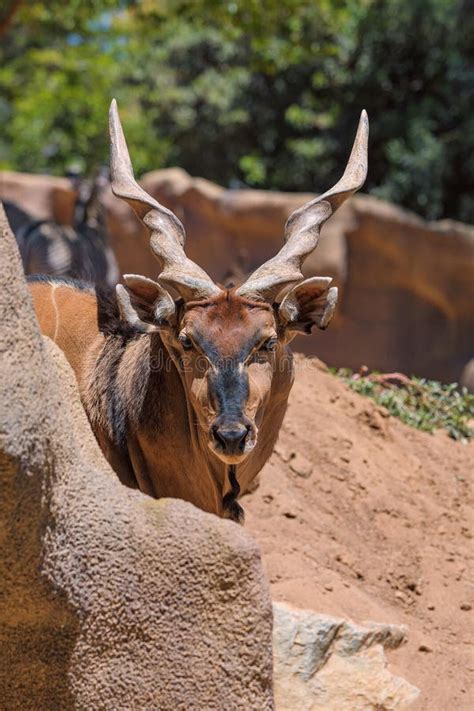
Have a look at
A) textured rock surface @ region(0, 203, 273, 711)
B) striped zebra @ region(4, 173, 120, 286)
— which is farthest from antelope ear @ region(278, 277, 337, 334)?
striped zebra @ region(4, 173, 120, 286)

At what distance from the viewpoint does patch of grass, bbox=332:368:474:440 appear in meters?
7.99

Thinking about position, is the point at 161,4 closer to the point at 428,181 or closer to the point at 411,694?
the point at 428,181

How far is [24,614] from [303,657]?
4.63 ft

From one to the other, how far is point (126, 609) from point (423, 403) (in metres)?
5.12

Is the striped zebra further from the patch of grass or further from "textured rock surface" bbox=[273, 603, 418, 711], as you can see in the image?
"textured rock surface" bbox=[273, 603, 418, 711]

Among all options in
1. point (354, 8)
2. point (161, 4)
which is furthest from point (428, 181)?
point (161, 4)

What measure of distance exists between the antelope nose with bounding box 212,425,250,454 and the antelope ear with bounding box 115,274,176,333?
0.76 m

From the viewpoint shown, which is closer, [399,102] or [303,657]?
[303,657]

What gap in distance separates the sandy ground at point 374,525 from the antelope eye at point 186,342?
4.41 ft

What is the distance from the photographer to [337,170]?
17.2m

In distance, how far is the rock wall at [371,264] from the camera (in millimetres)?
14453

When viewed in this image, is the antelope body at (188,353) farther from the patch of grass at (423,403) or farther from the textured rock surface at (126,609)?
the patch of grass at (423,403)

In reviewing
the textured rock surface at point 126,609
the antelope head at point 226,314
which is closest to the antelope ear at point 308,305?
the antelope head at point 226,314

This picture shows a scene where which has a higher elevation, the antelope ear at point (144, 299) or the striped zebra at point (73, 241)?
the antelope ear at point (144, 299)
